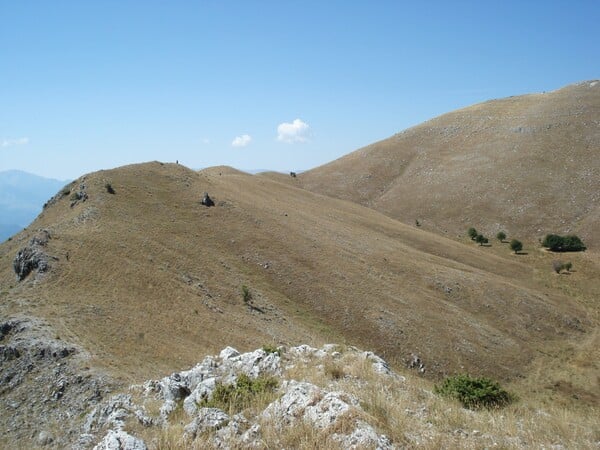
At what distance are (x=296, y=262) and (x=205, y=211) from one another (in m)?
13.6

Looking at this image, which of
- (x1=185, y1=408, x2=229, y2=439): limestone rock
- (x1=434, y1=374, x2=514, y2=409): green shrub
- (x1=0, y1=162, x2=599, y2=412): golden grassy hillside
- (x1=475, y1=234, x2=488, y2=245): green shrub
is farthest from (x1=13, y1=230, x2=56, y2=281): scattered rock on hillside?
(x1=475, y1=234, x2=488, y2=245): green shrub

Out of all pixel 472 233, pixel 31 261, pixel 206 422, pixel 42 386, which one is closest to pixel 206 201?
pixel 31 261

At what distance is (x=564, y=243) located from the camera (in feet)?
236

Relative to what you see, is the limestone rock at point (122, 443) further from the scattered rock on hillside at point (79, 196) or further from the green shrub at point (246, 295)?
the scattered rock on hillside at point (79, 196)

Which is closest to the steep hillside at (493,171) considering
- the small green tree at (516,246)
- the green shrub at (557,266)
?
the small green tree at (516,246)

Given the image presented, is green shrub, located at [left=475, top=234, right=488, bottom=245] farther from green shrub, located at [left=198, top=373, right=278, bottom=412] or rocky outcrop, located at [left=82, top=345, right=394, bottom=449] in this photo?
green shrub, located at [left=198, top=373, right=278, bottom=412]

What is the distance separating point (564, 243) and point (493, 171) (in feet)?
108

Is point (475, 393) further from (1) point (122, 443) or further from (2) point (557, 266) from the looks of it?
(2) point (557, 266)

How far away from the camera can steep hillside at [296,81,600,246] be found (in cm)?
8531

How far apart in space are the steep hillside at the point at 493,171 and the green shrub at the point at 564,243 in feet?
19.8

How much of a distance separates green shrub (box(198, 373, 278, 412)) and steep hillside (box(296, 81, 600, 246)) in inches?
3068

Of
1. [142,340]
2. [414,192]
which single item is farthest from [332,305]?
[414,192]

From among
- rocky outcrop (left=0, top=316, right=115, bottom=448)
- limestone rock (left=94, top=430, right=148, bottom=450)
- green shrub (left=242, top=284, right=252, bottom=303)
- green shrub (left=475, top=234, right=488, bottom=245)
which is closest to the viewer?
limestone rock (left=94, top=430, right=148, bottom=450)

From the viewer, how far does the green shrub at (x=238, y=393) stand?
1027 cm
